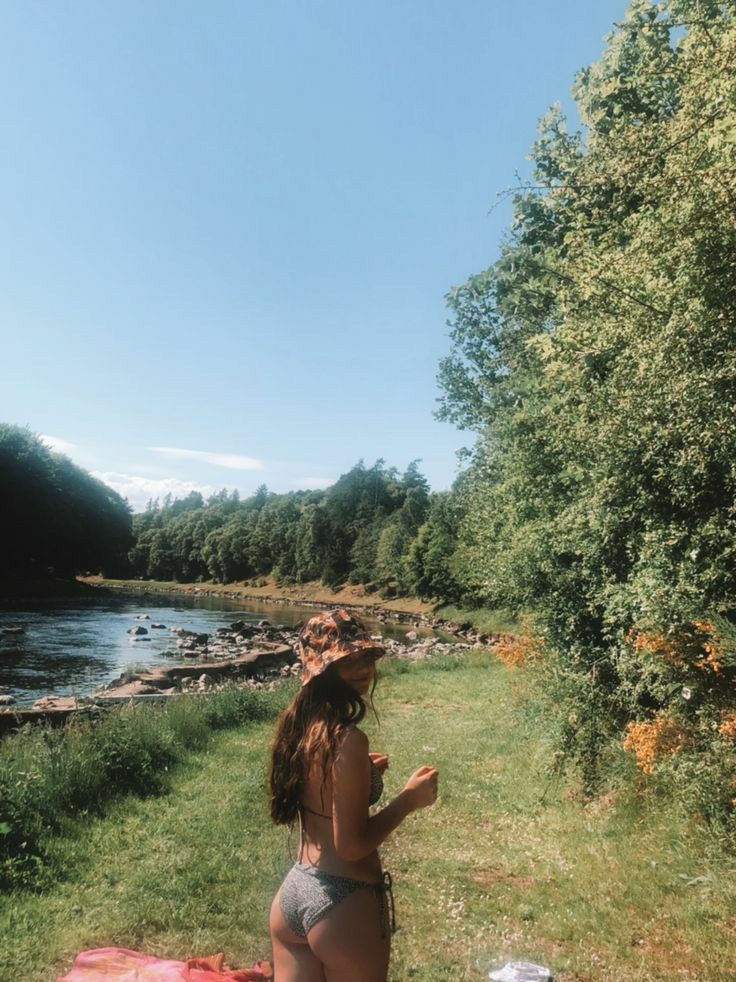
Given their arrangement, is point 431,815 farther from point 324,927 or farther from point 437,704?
point 437,704

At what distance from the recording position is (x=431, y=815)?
8.55m

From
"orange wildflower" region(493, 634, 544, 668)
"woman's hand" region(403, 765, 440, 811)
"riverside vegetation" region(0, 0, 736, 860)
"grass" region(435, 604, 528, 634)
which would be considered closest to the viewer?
"woman's hand" region(403, 765, 440, 811)

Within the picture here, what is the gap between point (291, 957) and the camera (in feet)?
9.20

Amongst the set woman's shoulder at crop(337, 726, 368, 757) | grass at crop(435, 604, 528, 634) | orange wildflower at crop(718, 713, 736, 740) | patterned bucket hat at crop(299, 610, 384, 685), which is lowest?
grass at crop(435, 604, 528, 634)

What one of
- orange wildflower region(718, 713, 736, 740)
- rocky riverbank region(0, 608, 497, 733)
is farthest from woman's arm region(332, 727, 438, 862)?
rocky riverbank region(0, 608, 497, 733)

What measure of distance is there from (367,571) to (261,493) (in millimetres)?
73095

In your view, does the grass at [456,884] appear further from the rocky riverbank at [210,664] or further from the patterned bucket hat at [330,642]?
the rocky riverbank at [210,664]

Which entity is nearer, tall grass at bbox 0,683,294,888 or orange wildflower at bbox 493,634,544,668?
tall grass at bbox 0,683,294,888

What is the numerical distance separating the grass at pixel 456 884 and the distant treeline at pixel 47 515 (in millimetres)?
60974

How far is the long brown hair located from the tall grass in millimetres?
4762

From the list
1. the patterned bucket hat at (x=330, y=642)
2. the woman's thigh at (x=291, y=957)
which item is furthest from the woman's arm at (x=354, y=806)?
the woman's thigh at (x=291, y=957)

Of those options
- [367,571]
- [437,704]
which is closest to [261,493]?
[367,571]

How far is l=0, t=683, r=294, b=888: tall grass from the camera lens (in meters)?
6.73

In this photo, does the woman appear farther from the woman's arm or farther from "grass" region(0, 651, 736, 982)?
"grass" region(0, 651, 736, 982)
